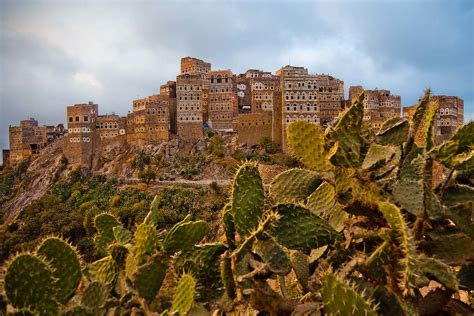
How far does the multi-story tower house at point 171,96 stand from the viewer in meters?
47.8

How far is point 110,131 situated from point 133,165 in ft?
19.5

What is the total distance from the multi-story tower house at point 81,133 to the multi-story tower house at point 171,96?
717 cm

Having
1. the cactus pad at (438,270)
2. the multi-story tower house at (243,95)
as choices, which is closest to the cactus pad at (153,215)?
the cactus pad at (438,270)

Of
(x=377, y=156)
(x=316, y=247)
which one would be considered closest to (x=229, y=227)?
(x=316, y=247)

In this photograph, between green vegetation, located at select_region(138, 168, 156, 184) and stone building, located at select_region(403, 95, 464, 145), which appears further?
stone building, located at select_region(403, 95, 464, 145)

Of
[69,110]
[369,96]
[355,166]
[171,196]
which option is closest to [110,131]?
[69,110]

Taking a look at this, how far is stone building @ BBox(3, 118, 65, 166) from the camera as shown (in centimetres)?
5656

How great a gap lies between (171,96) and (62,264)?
47835 millimetres

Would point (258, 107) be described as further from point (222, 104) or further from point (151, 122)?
point (151, 122)

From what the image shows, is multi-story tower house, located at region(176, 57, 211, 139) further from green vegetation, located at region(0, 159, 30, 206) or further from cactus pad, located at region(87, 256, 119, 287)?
cactus pad, located at region(87, 256, 119, 287)

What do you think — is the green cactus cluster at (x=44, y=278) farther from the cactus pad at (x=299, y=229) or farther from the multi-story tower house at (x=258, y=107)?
the multi-story tower house at (x=258, y=107)

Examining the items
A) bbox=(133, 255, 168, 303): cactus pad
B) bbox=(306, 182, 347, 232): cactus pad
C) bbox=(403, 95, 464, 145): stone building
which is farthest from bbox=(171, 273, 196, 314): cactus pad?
bbox=(403, 95, 464, 145): stone building

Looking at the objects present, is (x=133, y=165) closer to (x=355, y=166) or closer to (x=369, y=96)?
(x=369, y=96)

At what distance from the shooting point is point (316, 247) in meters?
2.80
